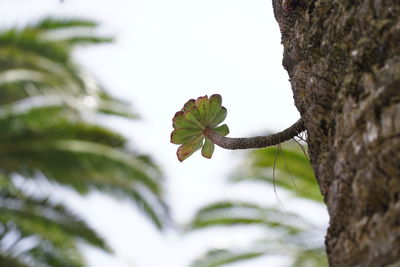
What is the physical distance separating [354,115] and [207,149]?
69cm

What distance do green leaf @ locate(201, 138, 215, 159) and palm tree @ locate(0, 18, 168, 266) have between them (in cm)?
690

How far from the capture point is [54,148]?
8.62m

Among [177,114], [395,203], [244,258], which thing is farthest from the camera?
[244,258]

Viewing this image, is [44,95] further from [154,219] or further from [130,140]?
[154,219]

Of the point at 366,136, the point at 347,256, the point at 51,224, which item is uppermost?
the point at 51,224

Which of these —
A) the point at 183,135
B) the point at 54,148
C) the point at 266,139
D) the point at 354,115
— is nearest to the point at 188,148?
the point at 183,135

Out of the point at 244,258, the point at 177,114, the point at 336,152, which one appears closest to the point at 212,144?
the point at 177,114

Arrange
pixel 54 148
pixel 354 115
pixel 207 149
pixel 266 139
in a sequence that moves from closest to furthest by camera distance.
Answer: pixel 354 115 → pixel 266 139 → pixel 207 149 → pixel 54 148

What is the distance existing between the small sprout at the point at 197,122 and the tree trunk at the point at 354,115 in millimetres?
385

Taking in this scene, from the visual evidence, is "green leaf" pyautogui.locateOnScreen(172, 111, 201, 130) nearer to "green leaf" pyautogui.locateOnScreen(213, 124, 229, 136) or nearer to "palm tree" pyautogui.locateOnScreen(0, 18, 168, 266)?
"green leaf" pyautogui.locateOnScreen(213, 124, 229, 136)

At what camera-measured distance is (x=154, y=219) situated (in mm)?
9000

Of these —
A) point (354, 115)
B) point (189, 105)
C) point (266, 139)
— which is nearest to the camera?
point (354, 115)

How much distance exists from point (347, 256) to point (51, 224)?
315 inches

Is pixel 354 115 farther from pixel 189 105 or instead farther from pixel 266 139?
pixel 189 105
